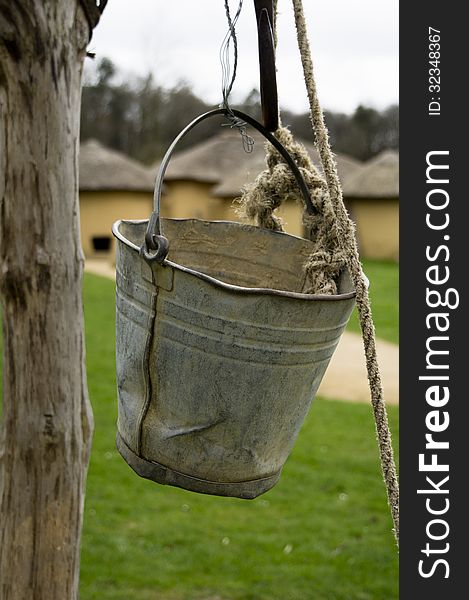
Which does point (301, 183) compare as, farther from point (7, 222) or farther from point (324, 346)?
point (7, 222)

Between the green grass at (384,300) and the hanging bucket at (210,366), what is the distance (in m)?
6.62

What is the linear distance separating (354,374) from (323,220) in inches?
246

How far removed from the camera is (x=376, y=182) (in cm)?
1941

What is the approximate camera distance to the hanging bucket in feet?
4.42

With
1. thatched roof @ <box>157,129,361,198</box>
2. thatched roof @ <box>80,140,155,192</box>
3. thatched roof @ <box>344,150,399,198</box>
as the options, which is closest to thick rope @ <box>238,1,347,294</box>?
thatched roof @ <box>80,140,155,192</box>

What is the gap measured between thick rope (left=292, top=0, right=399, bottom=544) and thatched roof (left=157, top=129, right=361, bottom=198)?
17265mm

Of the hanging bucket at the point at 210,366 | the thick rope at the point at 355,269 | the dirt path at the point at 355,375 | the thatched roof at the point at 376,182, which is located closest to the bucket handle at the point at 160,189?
the hanging bucket at the point at 210,366

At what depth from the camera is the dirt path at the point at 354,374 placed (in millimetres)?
6969

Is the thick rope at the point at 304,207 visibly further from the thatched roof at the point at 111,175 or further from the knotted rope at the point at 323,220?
the thatched roof at the point at 111,175

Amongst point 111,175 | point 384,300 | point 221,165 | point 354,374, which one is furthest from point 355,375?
point 221,165

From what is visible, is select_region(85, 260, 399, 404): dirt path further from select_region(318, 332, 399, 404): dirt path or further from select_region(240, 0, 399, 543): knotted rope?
select_region(240, 0, 399, 543): knotted rope

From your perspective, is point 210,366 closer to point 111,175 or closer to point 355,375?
point 355,375

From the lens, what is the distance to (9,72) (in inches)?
68.1

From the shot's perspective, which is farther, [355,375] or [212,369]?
[355,375]
